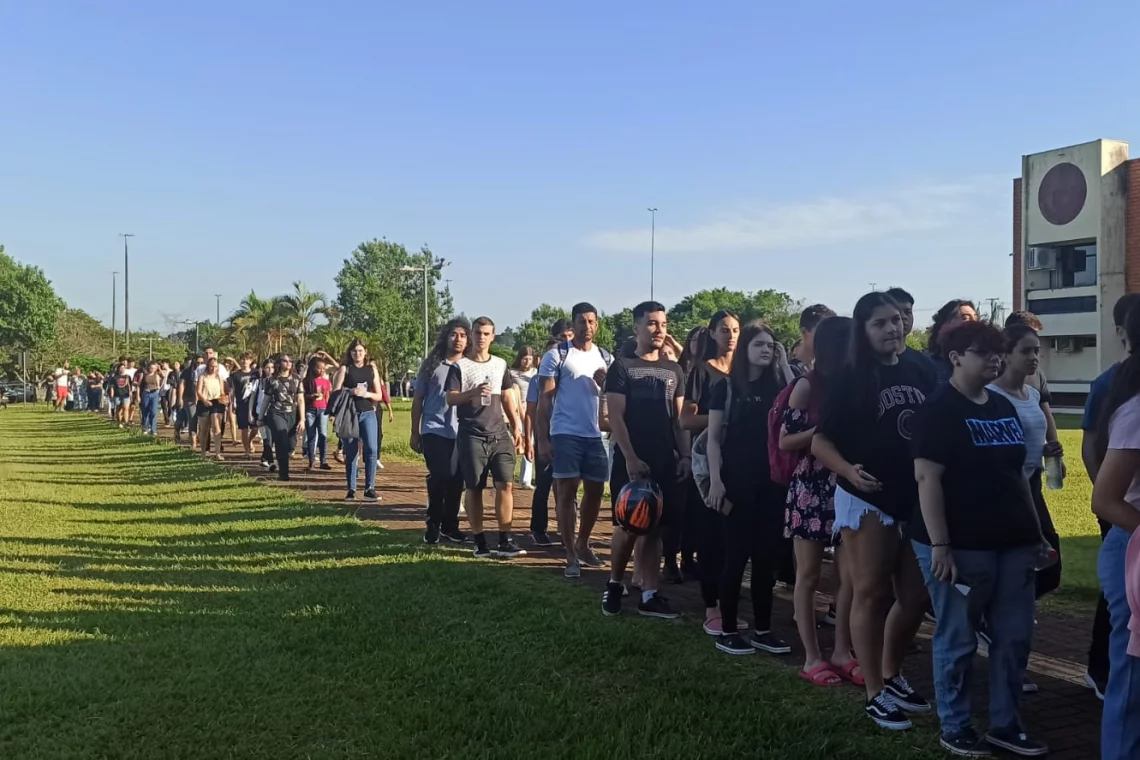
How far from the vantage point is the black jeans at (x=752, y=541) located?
567cm

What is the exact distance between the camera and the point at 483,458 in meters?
8.57

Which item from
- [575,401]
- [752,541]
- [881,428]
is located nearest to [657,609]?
[752,541]

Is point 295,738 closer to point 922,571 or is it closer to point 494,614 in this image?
point 494,614

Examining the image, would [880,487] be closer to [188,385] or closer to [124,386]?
[188,385]

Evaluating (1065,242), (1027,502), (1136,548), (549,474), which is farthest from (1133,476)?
(1065,242)

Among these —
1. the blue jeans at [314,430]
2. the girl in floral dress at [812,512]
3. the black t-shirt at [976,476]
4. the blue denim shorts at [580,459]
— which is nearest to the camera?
the black t-shirt at [976,476]

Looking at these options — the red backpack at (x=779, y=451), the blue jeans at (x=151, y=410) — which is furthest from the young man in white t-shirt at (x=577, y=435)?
the blue jeans at (x=151, y=410)

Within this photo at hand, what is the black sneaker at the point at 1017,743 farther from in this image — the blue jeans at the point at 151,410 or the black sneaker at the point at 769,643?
the blue jeans at the point at 151,410

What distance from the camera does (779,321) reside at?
316ft

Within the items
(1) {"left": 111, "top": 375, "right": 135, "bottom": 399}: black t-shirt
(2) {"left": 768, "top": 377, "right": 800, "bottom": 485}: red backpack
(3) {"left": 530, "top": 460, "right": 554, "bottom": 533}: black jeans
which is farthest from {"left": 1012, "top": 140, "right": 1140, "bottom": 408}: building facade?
(2) {"left": 768, "top": 377, "right": 800, "bottom": 485}: red backpack

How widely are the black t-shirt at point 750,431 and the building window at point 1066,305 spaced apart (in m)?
50.2

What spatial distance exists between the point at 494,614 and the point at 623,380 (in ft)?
5.59

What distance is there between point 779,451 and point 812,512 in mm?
376

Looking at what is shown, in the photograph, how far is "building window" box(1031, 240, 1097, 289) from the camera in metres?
50.7
